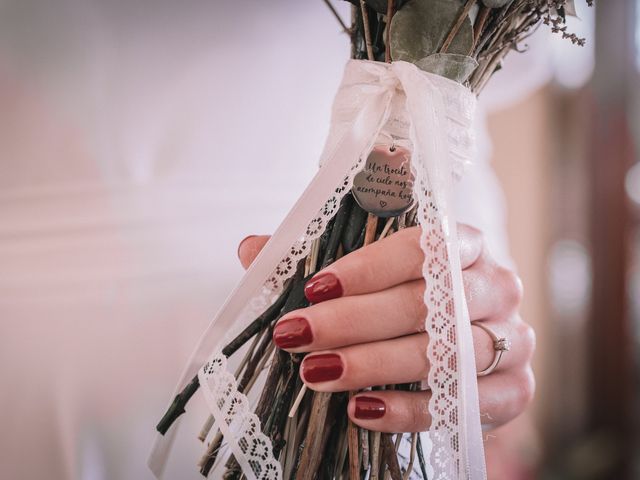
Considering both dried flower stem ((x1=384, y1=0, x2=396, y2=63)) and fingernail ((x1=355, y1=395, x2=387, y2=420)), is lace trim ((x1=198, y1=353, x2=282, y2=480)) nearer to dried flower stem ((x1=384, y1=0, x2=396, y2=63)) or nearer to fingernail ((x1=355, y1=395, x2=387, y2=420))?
fingernail ((x1=355, y1=395, x2=387, y2=420))

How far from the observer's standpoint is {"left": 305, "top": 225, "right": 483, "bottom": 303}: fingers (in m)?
0.43

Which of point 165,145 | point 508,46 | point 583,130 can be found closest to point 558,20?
point 508,46

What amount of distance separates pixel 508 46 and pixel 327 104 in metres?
0.28

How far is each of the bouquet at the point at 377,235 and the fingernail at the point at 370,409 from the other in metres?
0.02

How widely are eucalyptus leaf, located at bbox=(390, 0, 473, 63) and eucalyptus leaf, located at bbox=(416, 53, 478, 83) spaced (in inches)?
0.5

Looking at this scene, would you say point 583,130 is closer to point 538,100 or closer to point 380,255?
point 538,100

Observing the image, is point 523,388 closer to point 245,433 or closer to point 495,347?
point 495,347

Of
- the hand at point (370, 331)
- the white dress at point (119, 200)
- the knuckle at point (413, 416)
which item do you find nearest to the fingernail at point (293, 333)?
the hand at point (370, 331)

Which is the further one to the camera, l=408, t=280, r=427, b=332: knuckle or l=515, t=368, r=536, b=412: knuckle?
l=515, t=368, r=536, b=412: knuckle

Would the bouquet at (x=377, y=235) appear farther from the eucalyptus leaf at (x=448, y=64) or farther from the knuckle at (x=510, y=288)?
the knuckle at (x=510, y=288)

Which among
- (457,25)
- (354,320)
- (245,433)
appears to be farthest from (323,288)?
(457,25)

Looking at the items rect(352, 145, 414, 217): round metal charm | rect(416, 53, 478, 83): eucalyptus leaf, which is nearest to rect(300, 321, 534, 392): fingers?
rect(352, 145, 414, 217): round metal charm

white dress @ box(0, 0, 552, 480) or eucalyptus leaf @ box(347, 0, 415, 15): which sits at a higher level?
eucalyptus leaf @ box(347, 0, 415, 15)

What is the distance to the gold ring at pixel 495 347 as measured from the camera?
49cm
